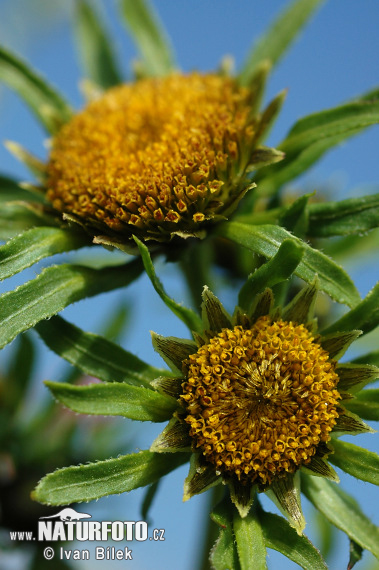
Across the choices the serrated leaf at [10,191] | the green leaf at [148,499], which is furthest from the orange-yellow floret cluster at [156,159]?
the green leaf at [148,499]

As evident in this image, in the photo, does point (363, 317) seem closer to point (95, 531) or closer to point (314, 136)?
point (314, 136)

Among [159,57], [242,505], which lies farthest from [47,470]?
[159,57]

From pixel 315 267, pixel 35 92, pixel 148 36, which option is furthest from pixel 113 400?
pixel 148 36

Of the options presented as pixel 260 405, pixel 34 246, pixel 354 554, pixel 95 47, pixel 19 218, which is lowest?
pixel 354 554

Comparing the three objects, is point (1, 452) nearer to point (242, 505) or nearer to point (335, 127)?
point (242, 505)

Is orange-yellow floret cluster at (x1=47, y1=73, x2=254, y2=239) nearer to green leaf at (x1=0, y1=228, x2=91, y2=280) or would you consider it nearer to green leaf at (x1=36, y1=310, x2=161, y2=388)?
green leaf at (x1=0, y1=228, x2=91, y2=280)

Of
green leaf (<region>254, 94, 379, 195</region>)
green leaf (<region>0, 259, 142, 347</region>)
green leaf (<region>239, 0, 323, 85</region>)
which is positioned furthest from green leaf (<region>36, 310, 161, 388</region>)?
green leaf (<region>239, 0, 323, 85</region>)
